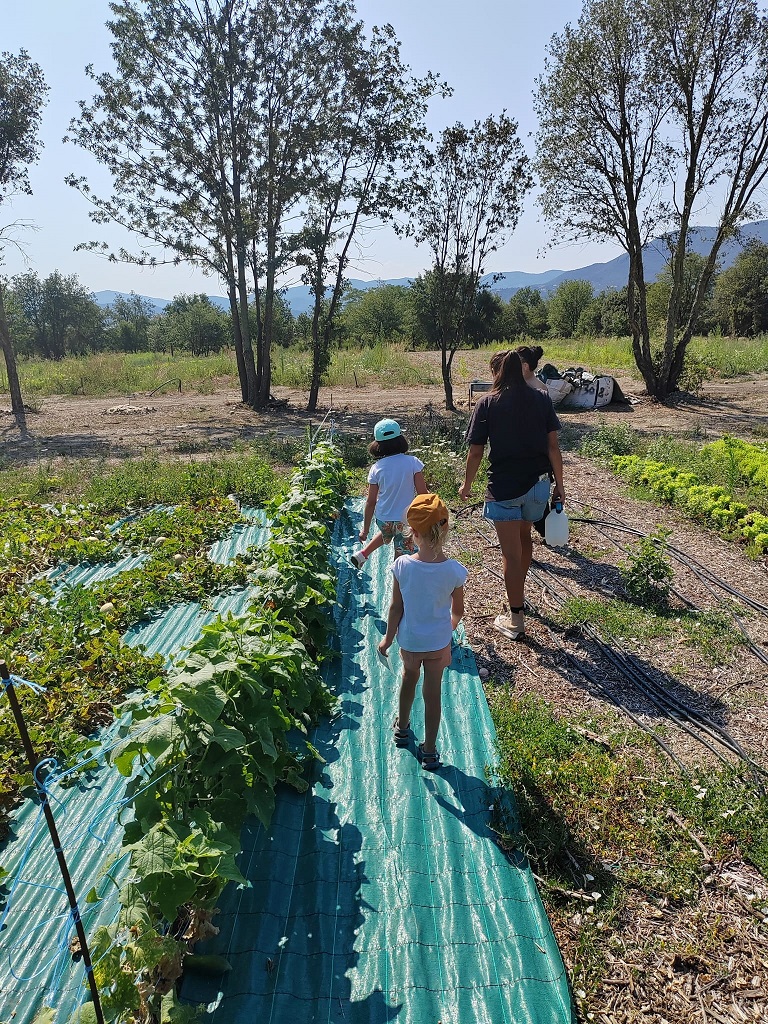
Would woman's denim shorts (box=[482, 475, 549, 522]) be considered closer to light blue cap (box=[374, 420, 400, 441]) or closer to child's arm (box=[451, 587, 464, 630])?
light blue cap (box=[374, 420, 400, 441])

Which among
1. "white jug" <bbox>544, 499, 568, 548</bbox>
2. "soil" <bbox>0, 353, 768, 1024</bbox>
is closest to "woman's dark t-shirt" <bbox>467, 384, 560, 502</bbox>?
"white jug" <bbox>544, 499, 568, 548</bbox>

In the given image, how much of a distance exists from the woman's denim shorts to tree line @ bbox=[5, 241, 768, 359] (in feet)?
36.3

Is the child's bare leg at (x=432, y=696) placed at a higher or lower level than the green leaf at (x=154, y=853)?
lower

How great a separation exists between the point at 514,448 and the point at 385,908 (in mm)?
2558

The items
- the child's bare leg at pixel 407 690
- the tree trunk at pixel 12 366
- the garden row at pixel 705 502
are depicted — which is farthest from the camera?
the tree trunk at pixel 12 366

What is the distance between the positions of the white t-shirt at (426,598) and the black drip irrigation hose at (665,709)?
5.05 ft

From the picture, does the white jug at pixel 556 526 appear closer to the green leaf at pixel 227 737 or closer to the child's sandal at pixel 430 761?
the child's sandal at pixel 430 761

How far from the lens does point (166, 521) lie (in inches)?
260

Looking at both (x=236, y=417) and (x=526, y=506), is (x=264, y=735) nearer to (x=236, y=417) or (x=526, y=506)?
(x=526, y=506)

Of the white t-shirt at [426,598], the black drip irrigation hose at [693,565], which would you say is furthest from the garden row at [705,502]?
the white t-shirt at [426,598]

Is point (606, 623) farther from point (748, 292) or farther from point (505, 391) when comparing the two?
point (748, 292)

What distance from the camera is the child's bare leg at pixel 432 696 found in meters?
2.93

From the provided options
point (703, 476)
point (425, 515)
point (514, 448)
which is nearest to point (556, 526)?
point (514, 448)

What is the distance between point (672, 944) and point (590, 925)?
294mm
